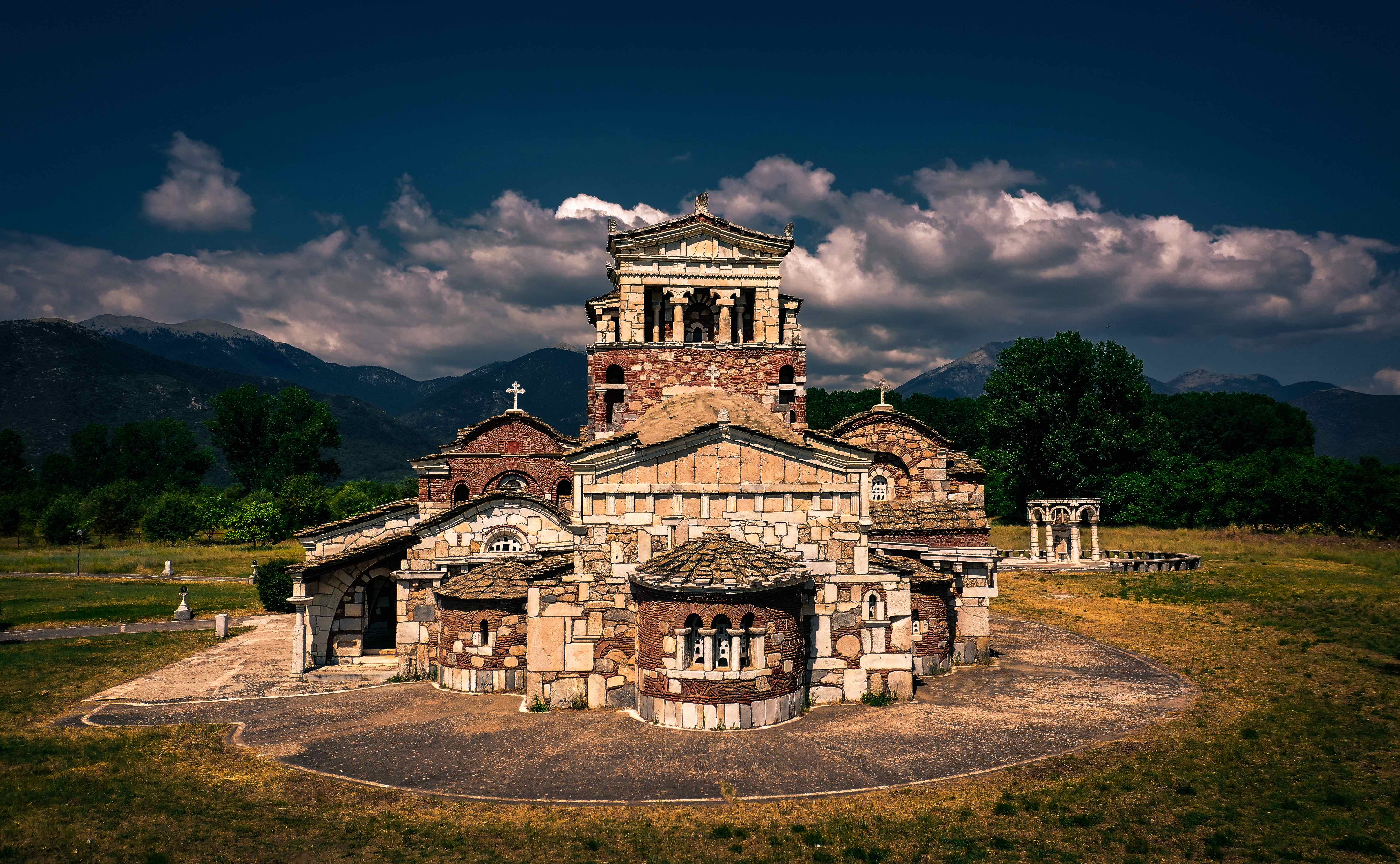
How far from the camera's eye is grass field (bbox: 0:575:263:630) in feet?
102

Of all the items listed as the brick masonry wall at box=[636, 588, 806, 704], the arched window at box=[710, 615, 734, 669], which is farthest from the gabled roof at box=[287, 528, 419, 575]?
the arched window at box=[710, 615, 734, 669]

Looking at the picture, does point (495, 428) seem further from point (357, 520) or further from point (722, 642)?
point (722, 642)

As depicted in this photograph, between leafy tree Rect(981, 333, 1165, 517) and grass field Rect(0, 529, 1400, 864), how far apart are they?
1675 inches

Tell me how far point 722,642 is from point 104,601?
3665 centimetres

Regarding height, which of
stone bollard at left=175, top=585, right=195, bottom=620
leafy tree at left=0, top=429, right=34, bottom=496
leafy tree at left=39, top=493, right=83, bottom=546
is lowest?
stone bollard at left=175, top=585, right=195, bottom=620

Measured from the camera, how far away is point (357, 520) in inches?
849

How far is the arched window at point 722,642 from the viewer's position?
15125mm

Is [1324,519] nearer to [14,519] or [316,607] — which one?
[316,607]

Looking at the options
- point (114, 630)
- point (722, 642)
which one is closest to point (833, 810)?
point (722, 642)

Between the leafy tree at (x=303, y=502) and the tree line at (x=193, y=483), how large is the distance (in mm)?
104

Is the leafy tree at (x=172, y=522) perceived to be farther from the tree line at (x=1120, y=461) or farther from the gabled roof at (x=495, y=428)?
the tree line at (x=1120, y=461)

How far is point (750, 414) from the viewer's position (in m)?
19.8

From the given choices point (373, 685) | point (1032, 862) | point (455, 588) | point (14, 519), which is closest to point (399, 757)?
point (455, 588)

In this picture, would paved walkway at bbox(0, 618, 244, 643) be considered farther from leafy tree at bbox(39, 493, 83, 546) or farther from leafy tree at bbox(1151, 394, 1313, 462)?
leafy tree at bbox(1151, 394, 1313, 462)
